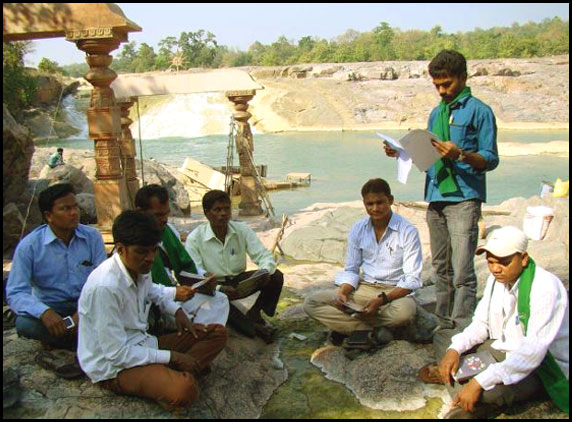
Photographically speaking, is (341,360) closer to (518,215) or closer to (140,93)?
(518,215)

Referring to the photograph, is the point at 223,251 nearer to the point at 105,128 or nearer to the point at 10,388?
the point at 10,388

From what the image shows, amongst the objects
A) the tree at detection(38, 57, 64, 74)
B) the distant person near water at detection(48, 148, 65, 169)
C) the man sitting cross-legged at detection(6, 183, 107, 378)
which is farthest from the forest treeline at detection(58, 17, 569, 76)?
the man sitting cross-legged at detection(6, 183, 107, 378)

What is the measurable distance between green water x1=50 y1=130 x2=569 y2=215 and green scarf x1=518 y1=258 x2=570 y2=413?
9322 millimetres

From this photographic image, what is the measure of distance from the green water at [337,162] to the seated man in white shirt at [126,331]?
9226 millimetres

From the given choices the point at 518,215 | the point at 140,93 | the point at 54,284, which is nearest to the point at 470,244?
the point at 54,284

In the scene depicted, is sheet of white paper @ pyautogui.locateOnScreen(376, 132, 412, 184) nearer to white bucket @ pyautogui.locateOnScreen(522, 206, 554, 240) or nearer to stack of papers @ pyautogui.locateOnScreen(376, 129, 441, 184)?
stack of papers @ pyautogui.locateOnScreen(376, 129, 441, 184)

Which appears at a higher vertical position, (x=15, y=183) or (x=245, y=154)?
(x=245, y=154)

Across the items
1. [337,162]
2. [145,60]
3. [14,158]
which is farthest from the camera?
[145,60]

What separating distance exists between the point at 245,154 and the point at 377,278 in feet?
20.1

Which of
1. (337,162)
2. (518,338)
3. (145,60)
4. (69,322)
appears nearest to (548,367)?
(518,338)

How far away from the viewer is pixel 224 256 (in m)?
3.82

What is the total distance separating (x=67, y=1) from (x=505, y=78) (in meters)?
37.1

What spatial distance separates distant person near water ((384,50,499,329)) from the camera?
338cm

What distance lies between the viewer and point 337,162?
2127 centimetres
